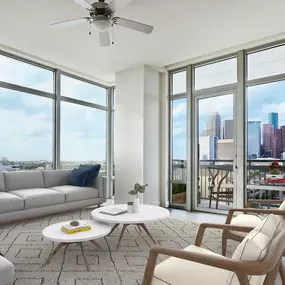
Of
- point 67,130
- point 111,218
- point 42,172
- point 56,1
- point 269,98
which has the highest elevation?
point 56,1

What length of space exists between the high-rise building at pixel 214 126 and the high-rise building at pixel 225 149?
0.51 feet

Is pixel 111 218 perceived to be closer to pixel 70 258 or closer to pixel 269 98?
pixel 70 258

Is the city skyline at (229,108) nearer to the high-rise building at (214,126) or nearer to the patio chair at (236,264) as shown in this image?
the high-rise building at (214,126)

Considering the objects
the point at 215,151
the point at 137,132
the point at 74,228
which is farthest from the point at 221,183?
the point at 74,228

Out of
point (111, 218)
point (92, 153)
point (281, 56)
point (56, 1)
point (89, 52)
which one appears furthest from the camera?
point (92, 153)

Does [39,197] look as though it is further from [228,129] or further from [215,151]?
[228,129]

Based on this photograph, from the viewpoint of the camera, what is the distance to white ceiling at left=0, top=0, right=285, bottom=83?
10.5 ft

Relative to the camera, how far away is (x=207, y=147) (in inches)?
195

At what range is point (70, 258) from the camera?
2.61m

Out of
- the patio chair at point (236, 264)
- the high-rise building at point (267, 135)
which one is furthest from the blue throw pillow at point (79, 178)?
the patio chair at point (236, 264)

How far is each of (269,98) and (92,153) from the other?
4.07 metres

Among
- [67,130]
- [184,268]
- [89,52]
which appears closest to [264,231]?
[184,268]

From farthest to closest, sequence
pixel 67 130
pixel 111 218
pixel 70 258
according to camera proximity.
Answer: pixel 67 130 → pixel 111 218 → pixel 70 258

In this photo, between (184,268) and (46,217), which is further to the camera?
(46,217)
